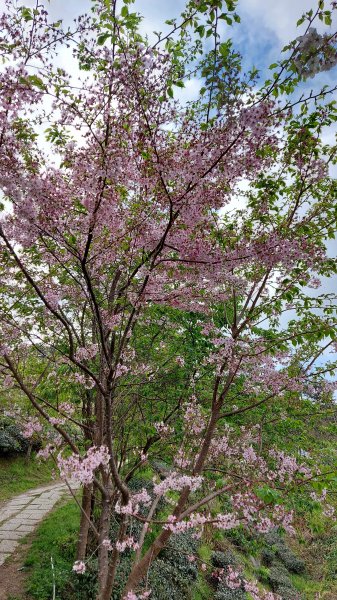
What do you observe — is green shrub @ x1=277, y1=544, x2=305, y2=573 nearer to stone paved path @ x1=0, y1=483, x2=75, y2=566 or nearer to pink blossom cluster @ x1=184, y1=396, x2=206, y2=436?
stone paved path @ x1=0, y1=483, x2=75, y2=566

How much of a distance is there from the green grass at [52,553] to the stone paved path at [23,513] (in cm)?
39

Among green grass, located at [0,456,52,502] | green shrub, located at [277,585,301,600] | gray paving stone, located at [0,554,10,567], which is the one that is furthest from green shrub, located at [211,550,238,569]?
gray paving stone, located at [0,554,10,567]

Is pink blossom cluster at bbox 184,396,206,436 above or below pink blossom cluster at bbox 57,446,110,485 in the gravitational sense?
above

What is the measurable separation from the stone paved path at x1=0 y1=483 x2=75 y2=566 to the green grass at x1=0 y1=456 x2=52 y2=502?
37 cm

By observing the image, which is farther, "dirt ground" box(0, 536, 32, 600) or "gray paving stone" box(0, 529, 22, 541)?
"gray paving stone" box(0, 529, 22, 541)

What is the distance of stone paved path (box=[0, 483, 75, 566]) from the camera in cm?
876

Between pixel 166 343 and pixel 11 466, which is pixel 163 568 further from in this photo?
pixel 11 466

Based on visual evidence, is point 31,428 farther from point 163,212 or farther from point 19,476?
point 19,476

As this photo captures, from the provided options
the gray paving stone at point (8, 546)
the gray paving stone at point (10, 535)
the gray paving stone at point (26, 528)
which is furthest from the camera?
the gray paving stone at point (26, 528)

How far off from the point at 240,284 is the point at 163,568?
860cm

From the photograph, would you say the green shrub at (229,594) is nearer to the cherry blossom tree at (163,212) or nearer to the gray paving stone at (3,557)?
the gray paving stone at (3,557)

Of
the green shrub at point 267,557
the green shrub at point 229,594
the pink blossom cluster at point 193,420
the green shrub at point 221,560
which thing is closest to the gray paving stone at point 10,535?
the green shrub at point 229,594

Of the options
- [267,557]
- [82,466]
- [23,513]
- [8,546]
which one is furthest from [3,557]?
Answer: [267,557]

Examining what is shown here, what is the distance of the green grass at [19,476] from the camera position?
1309 cm
